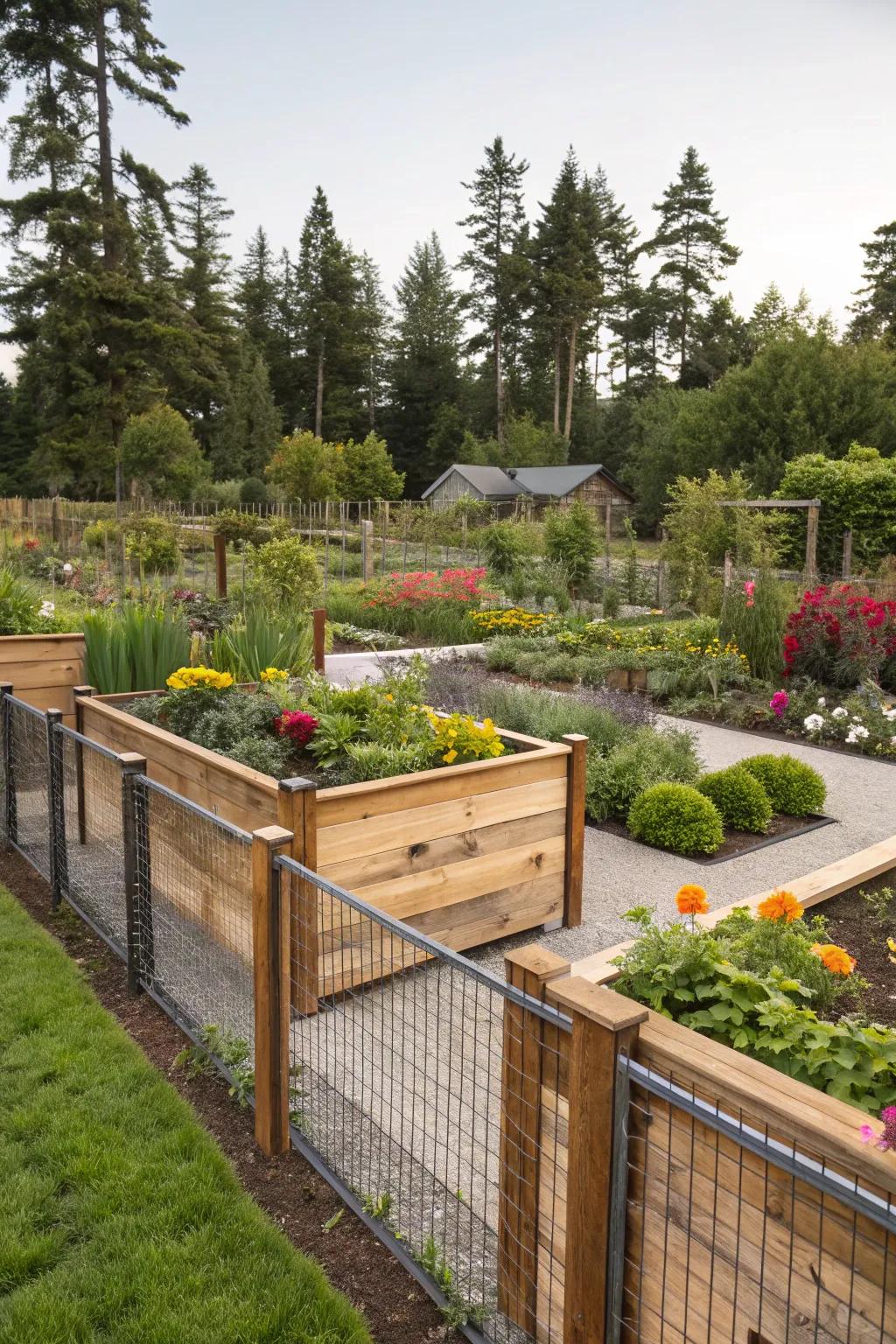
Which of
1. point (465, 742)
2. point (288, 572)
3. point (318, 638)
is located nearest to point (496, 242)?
point (288, 572)

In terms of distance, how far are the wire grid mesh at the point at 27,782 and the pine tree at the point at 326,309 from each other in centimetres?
4270

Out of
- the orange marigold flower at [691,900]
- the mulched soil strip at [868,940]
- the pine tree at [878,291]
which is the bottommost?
the mulched soil strip at [868,940]

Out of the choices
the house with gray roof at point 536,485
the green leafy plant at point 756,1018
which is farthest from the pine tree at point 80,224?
the green leafy plant at point 756,1018

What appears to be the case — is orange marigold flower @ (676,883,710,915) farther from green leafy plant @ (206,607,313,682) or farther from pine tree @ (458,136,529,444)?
pine tree @ (458,136,529,444)

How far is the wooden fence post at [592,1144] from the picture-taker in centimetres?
159

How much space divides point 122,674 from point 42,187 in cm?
3066

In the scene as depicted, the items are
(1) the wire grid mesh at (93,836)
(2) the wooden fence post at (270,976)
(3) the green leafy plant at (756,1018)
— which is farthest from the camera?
(1) the wire grid mesh at (93,836)

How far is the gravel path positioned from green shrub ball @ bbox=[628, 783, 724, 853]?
0.08m

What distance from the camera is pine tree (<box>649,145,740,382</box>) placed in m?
39.6

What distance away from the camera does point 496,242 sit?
4262 centimetres

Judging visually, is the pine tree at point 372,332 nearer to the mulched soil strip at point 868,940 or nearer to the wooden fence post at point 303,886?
the mulched soil strip at point 868,940

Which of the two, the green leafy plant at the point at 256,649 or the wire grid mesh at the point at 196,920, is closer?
the wire grid mesh at the point at 196,920

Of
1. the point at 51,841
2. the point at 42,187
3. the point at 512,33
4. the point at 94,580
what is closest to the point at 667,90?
the point at 512,33

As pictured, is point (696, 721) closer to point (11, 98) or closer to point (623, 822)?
point (623, 822)
